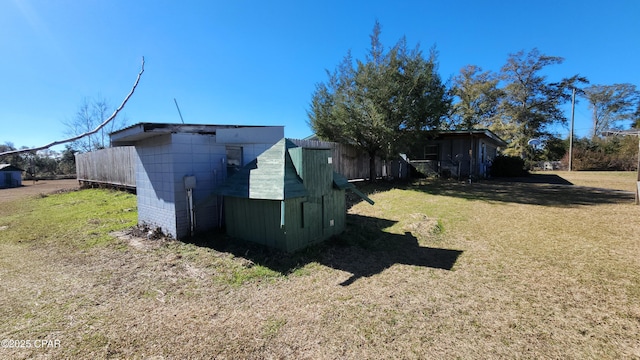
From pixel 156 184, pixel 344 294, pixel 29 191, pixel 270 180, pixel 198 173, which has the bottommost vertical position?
pixel 344 294

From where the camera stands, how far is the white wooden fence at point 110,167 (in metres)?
12.0

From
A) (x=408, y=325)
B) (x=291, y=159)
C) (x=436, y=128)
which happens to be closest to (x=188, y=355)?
(x=408, y=325)

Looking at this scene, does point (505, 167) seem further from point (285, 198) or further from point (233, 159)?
point (285, 198)

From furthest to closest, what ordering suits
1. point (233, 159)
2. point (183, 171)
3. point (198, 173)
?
1. point (233, 159)
2. point (198, 173)
3. point (183, 171)

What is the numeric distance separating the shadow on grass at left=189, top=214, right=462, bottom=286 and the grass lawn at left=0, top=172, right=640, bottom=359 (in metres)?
0.03

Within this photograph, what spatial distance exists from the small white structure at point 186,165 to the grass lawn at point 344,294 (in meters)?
0.59

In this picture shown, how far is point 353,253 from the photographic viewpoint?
15.4 feet

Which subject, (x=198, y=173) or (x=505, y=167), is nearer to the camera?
(x=198, y=173)

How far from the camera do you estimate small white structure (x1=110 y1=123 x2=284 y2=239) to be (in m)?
5.29

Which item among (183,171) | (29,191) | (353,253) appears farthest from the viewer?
(29,191)

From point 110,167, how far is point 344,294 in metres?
15.3

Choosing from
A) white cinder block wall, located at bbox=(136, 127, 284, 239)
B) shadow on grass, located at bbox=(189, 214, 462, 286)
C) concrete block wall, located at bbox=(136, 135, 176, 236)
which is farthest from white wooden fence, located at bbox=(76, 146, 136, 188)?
shadow on grass, located at bbox=(189, 214, 462, 286)

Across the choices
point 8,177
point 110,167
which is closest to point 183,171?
point 110,167

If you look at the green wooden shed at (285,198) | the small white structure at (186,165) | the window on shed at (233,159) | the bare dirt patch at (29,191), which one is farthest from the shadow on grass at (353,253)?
the bare dirt patch at (29,191)
